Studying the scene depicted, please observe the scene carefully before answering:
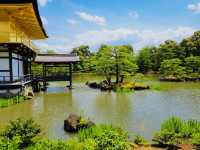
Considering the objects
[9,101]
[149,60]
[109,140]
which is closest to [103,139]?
[109,140]

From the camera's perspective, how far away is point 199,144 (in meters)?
8.40

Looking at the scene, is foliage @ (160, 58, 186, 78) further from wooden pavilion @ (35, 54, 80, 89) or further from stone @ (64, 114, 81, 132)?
stone @ (64, 114, 81, 132)

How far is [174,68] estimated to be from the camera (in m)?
46.4

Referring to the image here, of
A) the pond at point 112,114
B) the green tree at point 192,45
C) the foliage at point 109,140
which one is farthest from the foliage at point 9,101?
the green tree at point 192,45

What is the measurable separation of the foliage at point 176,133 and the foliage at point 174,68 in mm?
36129

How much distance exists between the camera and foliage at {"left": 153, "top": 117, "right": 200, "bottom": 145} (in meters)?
9.22

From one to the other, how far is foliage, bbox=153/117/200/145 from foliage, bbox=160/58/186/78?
36129 mm

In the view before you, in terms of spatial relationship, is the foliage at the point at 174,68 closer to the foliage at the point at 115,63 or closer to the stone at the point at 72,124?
the foliage at the point at 115,63

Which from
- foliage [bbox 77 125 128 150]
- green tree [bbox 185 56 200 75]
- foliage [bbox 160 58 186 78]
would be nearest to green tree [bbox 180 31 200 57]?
green tree [bbox 185 56 200 75]

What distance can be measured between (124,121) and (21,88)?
10.5 meters

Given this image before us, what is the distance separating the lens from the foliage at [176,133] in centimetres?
922

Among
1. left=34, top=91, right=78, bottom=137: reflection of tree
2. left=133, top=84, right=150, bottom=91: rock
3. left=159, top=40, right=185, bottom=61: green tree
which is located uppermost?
left=159, top=40, right=185, bottom=61: green tree

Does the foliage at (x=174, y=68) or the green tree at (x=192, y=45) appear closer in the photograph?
the foliage at (x=174, y=68)

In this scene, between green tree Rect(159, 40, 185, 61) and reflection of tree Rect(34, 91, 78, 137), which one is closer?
reflection of tree Rect(34, 91, 78, 137)
